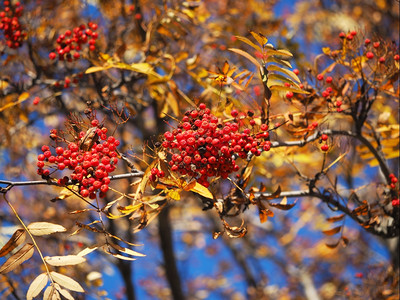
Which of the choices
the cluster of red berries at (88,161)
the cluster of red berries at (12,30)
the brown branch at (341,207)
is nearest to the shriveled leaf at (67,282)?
the cluster of red berries at (88,161)

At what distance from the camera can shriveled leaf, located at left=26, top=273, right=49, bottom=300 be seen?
1.84 meters

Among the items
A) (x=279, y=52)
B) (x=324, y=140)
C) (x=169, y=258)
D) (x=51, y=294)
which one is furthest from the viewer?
(x=169, y=258)

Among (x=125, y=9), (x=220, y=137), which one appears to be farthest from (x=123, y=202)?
(x=220, y=137)

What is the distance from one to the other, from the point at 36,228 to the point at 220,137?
40.1 inches

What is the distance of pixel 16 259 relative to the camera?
1929 mm

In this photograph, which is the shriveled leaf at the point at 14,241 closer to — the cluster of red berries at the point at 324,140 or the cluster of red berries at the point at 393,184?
the cluster of red berries at the point at 324,140

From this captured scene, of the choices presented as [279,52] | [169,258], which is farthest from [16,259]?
[169,258]

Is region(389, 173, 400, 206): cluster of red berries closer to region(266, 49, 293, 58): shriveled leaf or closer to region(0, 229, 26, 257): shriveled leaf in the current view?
region(266, 49, 293, 58): shriveled leaf

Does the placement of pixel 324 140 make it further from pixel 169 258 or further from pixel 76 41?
pixel 169 258

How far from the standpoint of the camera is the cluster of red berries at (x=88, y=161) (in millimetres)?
1953

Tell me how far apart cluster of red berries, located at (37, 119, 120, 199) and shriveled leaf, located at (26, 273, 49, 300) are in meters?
0.43

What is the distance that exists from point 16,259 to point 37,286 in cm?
17

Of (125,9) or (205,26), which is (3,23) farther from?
(205,26)

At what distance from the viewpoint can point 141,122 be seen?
15.8 feet
